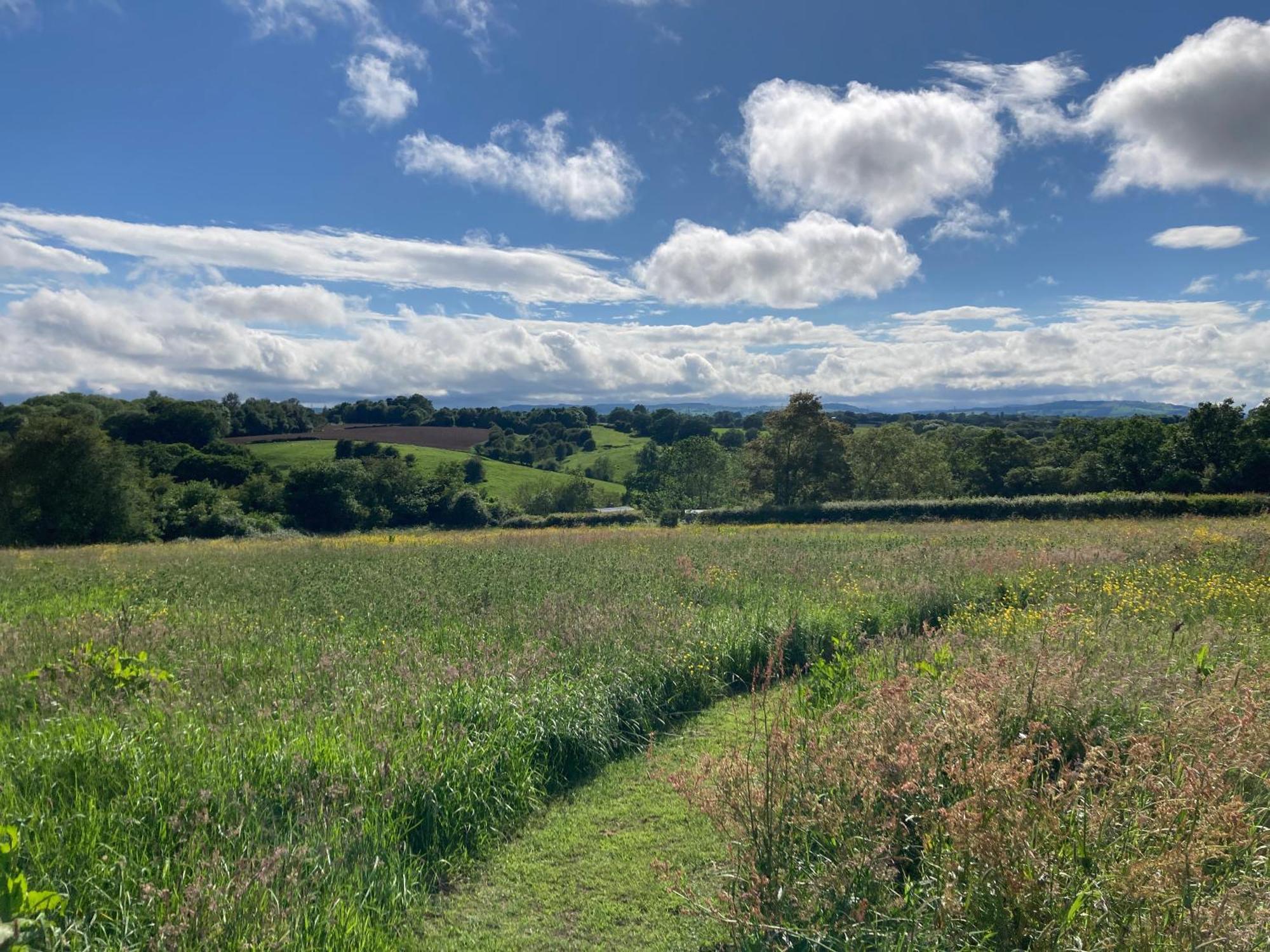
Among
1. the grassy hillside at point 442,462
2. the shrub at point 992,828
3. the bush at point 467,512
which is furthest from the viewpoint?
the grassy hillside at point 442,462

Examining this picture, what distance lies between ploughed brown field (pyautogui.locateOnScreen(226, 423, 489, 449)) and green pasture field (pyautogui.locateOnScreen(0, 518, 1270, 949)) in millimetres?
75156

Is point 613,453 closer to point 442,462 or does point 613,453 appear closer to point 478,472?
point 478,472

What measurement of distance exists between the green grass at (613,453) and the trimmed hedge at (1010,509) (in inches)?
2037

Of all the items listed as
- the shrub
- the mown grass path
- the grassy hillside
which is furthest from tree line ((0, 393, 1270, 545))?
the shrub

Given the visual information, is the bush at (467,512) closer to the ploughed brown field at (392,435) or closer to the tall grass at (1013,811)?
the ploughed brown field at (392,435)

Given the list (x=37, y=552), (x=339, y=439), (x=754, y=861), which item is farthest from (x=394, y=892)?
(x=339, y=439)

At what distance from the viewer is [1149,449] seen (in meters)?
44.6

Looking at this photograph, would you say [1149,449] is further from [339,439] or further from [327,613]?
[339,439]

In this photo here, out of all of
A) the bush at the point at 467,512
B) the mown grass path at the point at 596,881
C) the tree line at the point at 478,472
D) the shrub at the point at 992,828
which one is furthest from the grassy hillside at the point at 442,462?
the shrub at the point at 992,828

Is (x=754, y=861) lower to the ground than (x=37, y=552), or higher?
higher

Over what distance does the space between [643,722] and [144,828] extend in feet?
13.5

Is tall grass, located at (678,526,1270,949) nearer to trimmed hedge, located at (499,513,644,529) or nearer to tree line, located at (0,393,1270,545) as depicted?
trimmed hedge, located at (499,513,644,529)

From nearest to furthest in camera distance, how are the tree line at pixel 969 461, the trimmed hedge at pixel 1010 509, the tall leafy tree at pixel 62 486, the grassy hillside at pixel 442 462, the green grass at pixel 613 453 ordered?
1. the trimmed hedge at pixel 1010 509
2. the tall leafy tree at pixel 62 486
3. the tree line at pixel 969 461
4. the grassy hillside at pixel 442 462
5. the green grass at pixel 613 453

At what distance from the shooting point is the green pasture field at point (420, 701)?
12.0 feet
